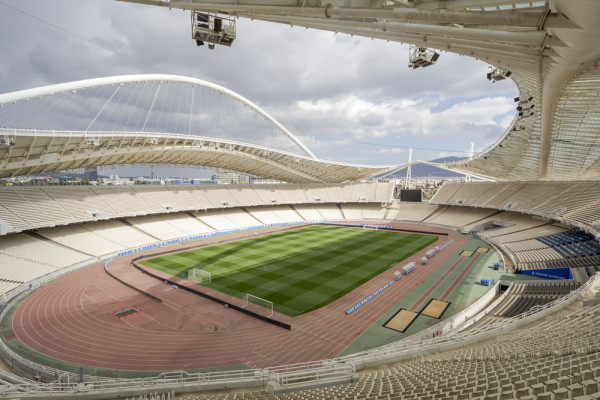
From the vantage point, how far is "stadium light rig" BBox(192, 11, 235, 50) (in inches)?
463

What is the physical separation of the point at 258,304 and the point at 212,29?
1611 cm

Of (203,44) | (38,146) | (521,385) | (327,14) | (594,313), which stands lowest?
(594,313)

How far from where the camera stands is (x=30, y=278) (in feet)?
77.6

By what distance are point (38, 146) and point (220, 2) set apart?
27335 millimetres

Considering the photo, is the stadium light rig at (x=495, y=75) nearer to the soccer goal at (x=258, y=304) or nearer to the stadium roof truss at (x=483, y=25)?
the stadium roof truss at (x=483, y=25)


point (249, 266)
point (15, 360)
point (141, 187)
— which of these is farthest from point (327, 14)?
Answer: point (141, 187)

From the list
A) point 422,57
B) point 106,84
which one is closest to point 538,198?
point 422,57

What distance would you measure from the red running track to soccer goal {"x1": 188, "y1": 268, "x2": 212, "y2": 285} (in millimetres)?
2131

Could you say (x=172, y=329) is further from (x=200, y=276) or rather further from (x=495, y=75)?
(x=495, y=75)

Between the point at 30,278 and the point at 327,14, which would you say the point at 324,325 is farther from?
the point at 30,278

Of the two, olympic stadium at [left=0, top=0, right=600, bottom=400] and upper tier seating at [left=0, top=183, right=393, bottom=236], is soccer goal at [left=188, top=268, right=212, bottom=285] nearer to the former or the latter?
olympic stadium at [left=0, top=0, right=600, bottom=400]

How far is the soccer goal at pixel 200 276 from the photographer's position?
79.2 ft

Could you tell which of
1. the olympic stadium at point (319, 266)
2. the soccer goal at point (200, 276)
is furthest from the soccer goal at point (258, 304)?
the soccer goal at point (200, 276)

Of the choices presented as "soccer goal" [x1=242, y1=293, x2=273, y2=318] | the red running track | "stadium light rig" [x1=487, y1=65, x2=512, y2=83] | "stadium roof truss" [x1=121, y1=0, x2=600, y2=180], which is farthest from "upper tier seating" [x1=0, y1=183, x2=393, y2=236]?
"stadium light rig" [x1=487, y1=65, x2=512, y2=83]
